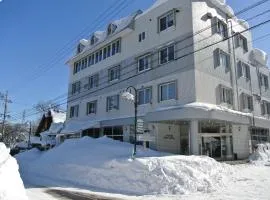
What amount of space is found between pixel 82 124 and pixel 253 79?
64.5 ft

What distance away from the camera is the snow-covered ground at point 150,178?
12898 millimetres

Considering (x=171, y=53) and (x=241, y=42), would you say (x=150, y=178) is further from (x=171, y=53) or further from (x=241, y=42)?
(x=241, y=42)

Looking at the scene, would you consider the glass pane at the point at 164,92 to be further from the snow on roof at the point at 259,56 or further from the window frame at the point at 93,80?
the snow on roof at the point at 259,56

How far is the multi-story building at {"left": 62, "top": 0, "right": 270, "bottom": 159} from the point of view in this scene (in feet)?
70.5

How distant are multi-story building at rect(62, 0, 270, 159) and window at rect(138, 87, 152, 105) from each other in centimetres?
9

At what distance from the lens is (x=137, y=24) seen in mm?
28094

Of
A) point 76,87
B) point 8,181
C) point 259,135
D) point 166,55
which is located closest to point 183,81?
point 166,55

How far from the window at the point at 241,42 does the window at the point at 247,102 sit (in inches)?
202

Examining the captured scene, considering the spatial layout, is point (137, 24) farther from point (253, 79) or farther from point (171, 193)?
point (171, 193)

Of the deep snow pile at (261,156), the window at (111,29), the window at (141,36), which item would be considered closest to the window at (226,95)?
the deep snow pile at (261,156)

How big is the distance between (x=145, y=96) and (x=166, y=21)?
6.92m

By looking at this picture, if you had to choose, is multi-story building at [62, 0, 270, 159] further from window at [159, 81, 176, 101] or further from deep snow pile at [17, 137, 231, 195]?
deep snow pile at [17, 137, 231, 195]

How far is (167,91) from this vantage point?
75.9 ft

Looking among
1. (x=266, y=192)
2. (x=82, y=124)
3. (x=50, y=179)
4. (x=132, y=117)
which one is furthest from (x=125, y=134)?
(x=266, y=192)
